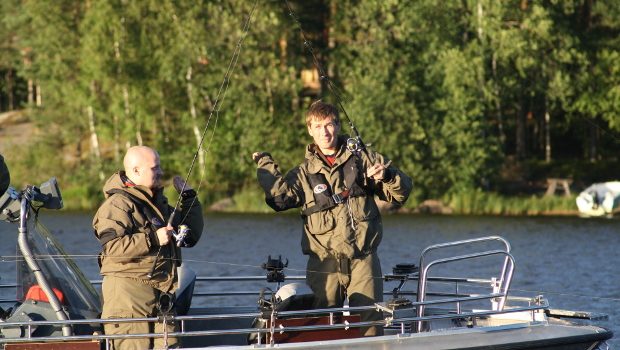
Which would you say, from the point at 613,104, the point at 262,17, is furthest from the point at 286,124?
the point at 613,104

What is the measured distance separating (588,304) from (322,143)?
331 inches

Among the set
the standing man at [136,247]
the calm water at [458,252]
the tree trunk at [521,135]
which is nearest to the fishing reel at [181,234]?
the standing man at [136,247]

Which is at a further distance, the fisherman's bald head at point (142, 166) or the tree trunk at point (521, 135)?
the tree trunk at point (521, 135)

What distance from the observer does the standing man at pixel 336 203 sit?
8.69 m

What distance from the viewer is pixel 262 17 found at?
3862cm

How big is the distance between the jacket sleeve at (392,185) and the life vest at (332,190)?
0.37ft

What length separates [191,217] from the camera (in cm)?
830

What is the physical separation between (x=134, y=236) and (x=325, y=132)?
58.0 inches

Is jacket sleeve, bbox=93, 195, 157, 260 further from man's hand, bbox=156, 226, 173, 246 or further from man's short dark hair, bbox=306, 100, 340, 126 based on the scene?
man's short dark hair, bbox=306, 100, 340, 126

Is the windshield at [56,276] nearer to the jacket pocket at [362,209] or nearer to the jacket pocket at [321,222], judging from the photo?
the jacket pocket at [321,222]

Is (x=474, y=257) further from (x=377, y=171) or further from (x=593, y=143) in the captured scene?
(x=593, y=143)

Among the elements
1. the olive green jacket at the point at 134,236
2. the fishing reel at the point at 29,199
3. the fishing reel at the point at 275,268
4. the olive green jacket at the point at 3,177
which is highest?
the olive green jacket at the point at 3,177

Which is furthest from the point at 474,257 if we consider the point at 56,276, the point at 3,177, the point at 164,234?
the point at 3,177

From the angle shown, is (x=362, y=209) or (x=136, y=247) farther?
(x=362, y=209)
